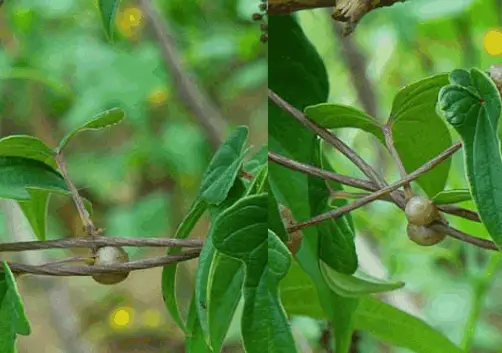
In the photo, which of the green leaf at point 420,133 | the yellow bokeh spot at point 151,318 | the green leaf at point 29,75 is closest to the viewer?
the green leaf at point 420,133

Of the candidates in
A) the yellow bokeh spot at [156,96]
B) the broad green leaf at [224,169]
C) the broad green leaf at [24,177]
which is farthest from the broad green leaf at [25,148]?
the yellow bokeh spot at [156,96]

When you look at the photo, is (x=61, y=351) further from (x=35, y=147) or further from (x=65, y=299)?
(x=35, y=147)

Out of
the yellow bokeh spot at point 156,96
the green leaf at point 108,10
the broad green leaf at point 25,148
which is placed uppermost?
the yellow bokeh spot at point 156,96

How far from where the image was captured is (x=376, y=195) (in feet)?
1.82

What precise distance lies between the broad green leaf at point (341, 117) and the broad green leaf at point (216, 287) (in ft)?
0.24

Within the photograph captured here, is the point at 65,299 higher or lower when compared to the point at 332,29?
lower

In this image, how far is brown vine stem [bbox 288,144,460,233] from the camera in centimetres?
52

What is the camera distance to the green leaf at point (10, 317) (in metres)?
0.50

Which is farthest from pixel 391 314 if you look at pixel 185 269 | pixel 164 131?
pixel 164 131

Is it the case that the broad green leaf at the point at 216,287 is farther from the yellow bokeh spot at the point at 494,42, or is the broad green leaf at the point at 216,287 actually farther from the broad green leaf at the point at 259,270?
the yellow bokeh spot at the point at 494,42

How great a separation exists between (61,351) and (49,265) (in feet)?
1.03

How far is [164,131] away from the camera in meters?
0.87

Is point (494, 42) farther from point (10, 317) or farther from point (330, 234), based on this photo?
point (10, 317)

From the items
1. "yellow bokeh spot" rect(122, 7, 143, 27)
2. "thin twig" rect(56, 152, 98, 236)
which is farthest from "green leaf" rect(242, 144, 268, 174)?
"yellow bokeh spot" rect(122, 7, 143, 27)
